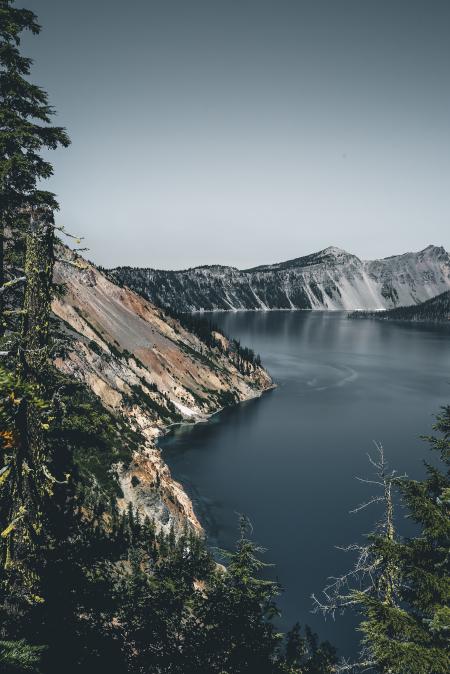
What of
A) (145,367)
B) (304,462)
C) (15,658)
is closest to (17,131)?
(15,658)

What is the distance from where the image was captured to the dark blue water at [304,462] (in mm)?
46438

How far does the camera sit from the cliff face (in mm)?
57856

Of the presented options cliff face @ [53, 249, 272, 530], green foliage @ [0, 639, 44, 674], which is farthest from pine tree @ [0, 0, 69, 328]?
cliff face @ [53, 249, 272, 530]

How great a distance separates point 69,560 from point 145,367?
278 ft

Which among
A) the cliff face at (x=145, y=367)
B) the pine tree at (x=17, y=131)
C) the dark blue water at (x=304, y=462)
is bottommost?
the dark blue water at (x=304, y=462)

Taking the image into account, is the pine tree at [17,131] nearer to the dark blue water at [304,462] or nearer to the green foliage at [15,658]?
the green foliage at [15,658]

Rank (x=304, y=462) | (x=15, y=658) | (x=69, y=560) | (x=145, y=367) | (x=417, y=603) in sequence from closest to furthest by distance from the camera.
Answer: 1. (x=15, y=658)
2. (x=417, y=603)
3. (x=69, y=560)
4. (x=304, y=462)
5. (x=145, y=367)

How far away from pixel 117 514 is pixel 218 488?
26.8 meters

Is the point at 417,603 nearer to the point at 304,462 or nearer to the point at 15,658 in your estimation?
the point at 15,658

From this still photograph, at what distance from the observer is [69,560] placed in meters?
13.9

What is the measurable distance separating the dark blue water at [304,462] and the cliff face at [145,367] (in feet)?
19.8

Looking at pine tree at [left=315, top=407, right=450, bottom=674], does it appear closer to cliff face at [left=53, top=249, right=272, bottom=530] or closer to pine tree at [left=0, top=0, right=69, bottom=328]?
pine tree at [left=0, top=0, right=69, bottom=328]

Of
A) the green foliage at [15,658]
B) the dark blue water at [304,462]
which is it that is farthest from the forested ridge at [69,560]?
the dark blue water at [304,462]

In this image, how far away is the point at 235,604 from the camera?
1580 cm
